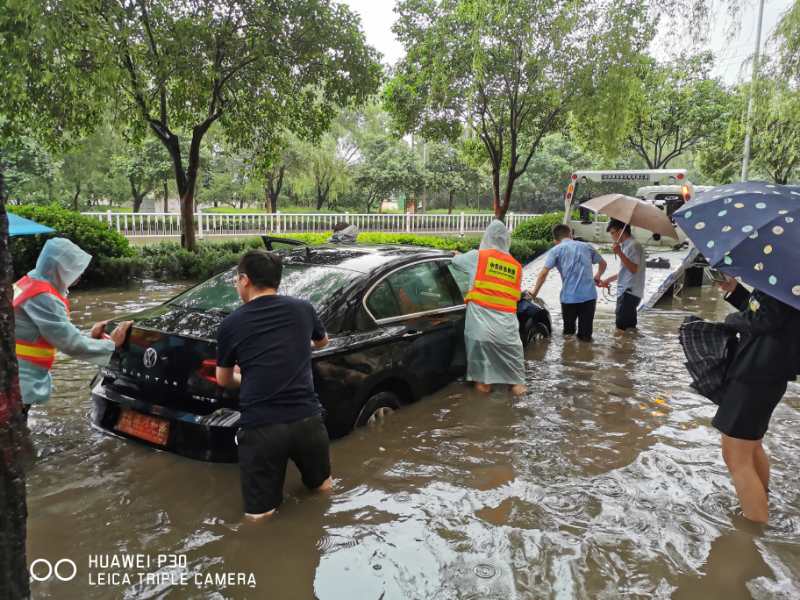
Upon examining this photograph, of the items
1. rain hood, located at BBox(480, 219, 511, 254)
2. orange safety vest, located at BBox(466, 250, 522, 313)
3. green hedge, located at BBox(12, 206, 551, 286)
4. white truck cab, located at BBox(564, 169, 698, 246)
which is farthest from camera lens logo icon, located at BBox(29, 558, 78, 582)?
white truck cab, located at BBox(564, 169, 698, 246)

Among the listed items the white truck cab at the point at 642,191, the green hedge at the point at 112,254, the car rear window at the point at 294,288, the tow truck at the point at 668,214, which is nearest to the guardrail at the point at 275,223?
the green hedge at the point at 112,254

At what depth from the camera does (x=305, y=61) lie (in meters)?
11.3

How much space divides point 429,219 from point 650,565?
70.7ft

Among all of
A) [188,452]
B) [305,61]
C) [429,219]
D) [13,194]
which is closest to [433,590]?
[188,452]

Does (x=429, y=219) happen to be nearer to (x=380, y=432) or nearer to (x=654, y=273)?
(x=654, y=273)

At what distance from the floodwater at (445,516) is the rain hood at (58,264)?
1257mm

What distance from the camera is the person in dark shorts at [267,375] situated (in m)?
2.73

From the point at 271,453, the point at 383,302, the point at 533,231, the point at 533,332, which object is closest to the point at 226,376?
the point at 271,453

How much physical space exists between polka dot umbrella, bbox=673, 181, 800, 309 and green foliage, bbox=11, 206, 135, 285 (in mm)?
10125

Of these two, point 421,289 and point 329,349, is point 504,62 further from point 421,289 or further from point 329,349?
point 329,349

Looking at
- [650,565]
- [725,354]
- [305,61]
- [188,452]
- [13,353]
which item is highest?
[305,61]

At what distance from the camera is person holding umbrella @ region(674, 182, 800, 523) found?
2.73 meters

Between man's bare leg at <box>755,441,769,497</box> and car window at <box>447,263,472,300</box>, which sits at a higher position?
car window at <box>447,263,472,300</box>

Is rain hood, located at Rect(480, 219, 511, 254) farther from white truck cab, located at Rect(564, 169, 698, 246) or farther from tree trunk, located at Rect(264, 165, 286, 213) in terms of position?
tree trunk, located at Rect(264, 165, 286, 213)
